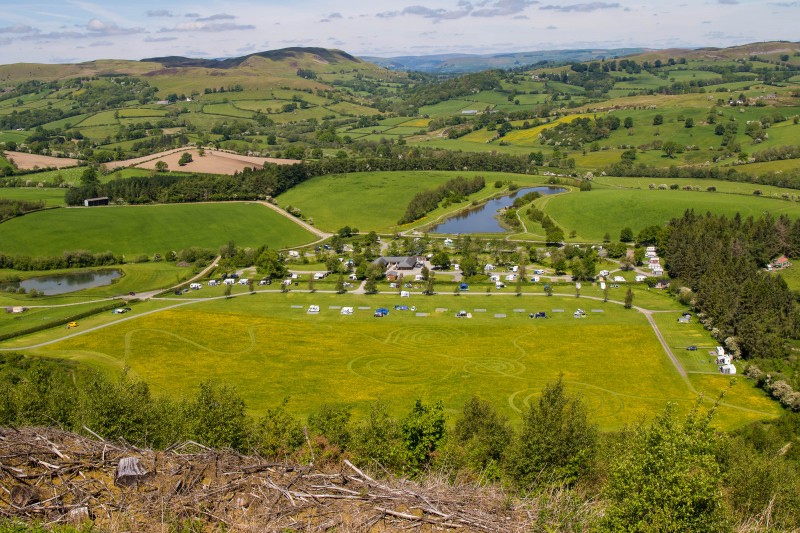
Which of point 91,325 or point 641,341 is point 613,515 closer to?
point 641,341

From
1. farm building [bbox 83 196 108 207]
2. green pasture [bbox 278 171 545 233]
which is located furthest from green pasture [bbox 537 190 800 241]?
farm building [bbox 83 196 108 207]

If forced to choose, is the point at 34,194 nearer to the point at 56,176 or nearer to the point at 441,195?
the point at 56,176

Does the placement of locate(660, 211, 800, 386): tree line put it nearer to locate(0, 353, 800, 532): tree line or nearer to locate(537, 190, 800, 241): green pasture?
locate(537, 190, 800, 241): green pasture

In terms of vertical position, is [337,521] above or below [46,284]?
above

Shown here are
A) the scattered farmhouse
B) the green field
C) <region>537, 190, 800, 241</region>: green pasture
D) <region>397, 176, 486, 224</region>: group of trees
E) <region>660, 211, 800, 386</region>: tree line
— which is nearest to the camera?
<region>660, 211, 800, 386</region>: tree line

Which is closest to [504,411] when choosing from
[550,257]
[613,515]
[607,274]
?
[613,515]

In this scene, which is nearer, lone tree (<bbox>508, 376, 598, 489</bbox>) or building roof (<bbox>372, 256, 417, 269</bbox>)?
lone tree (<bbox>508, 376, 598, 489</bbox>)
